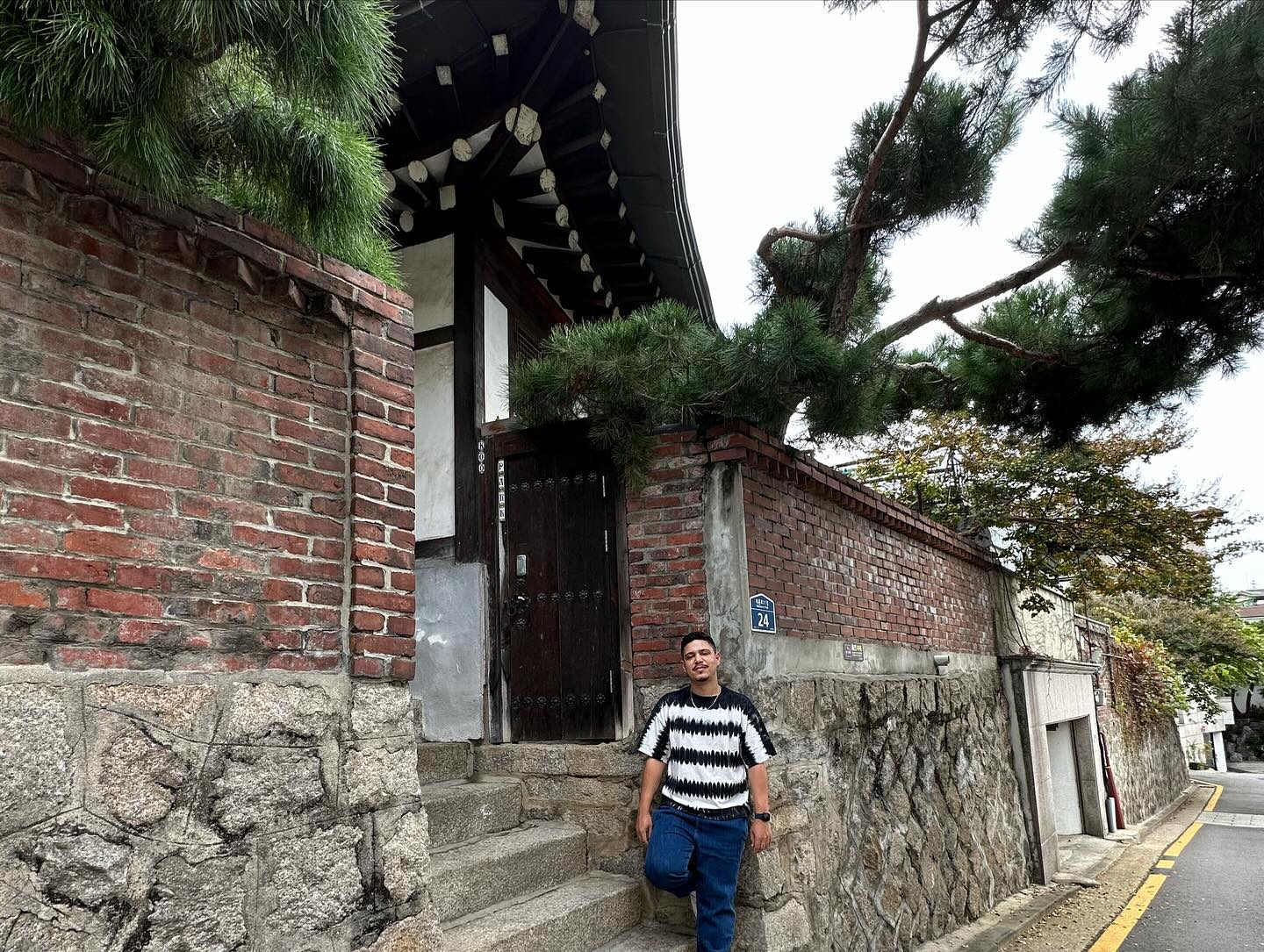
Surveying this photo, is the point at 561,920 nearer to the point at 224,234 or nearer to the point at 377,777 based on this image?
the point at 377,777

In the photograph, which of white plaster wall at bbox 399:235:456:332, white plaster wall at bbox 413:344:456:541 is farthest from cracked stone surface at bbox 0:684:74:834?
white plaster wall at bbox 399:235:456:332

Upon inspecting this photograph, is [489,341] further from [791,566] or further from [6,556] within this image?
[6,556]

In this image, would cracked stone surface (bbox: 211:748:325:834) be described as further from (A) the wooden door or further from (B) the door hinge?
(B) the door hinge

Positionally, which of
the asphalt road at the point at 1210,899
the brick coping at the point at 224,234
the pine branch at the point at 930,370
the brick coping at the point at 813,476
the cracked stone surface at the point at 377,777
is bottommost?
the asphalt road at the point at 1210,899

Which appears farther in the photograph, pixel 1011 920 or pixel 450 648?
pixel 1011 920

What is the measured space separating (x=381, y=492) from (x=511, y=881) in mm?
2035

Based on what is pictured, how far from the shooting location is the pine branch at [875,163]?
505cm

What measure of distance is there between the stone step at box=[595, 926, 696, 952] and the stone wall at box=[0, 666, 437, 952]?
1.37 meters

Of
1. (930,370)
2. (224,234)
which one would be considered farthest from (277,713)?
(930,370)

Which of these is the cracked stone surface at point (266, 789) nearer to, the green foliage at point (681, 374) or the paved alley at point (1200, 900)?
the green foliage at point (681, 374)

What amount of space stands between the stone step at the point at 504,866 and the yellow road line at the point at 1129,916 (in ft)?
15.6

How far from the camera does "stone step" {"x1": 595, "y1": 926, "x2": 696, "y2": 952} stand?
3.94 meters

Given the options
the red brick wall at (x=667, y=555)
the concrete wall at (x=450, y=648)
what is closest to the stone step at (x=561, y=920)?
the red brick wall at (x=667, y=555)

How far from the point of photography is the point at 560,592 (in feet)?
16.9
